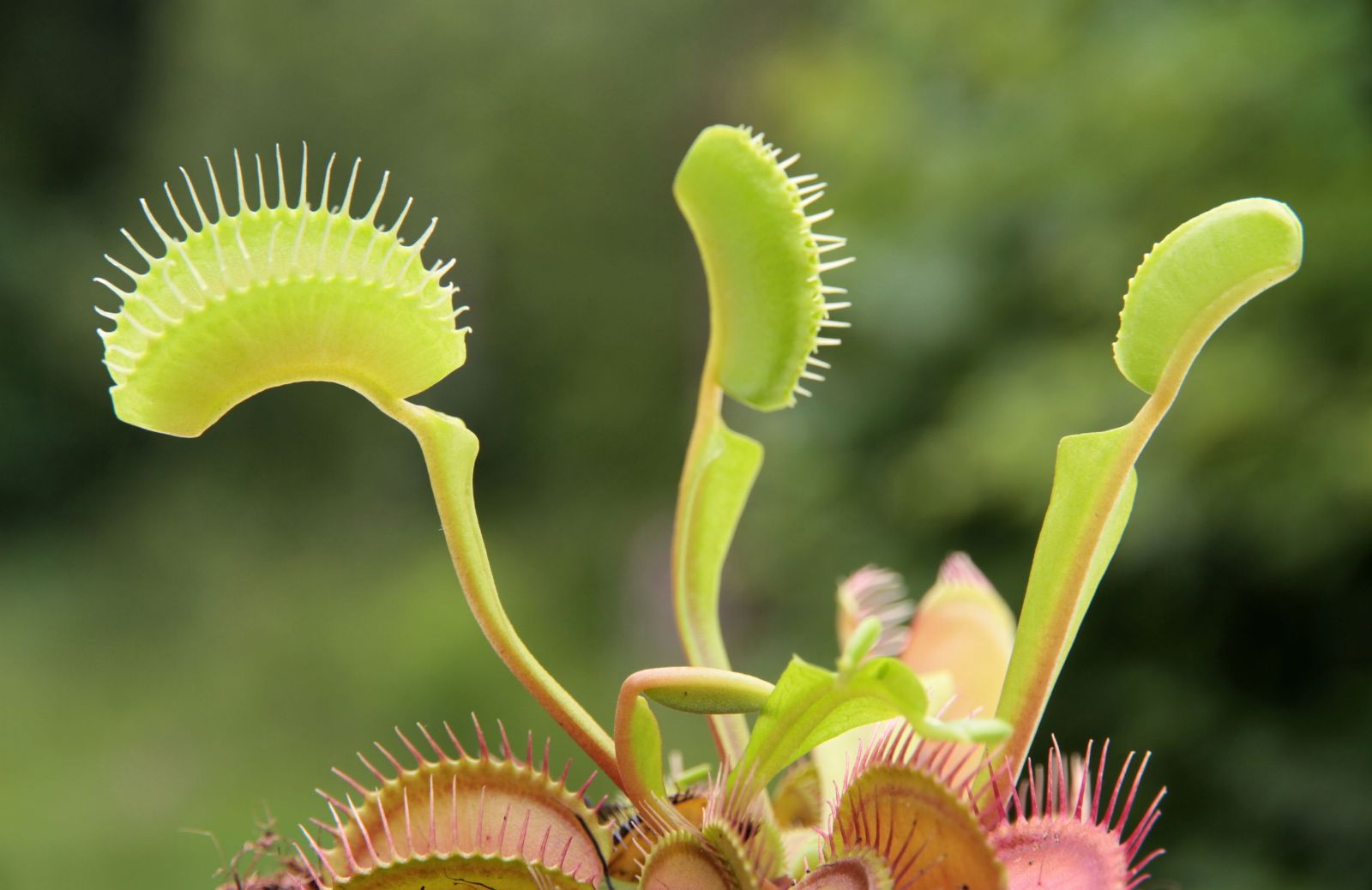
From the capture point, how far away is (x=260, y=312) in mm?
427

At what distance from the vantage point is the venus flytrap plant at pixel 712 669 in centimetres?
42

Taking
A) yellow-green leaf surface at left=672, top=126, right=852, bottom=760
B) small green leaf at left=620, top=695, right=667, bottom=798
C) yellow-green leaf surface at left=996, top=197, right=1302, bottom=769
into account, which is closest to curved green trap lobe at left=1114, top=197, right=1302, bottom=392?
yellow-green leaf surface at left=996, top=197, right=1302, bottom=769

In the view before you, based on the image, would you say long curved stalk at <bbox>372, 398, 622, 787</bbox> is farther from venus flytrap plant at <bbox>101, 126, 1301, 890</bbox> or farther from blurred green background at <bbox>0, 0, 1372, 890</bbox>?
blurred green background at <bbox>0, 0, 1372, 890</bbox>

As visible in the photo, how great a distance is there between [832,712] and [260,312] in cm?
24

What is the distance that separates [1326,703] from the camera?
66.2 inches

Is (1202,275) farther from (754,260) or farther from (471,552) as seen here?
(471,552)

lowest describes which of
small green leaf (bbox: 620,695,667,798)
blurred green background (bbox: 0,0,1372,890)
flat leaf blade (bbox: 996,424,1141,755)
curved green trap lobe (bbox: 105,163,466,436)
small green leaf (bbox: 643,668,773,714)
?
small green leaf (bbox: 620,695,667,798)

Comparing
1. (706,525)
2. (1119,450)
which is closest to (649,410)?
(706,525)

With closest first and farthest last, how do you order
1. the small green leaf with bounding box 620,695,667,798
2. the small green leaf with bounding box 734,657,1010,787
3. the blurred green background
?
the small green leaf with bounding box 734,657,1010,787 → the small green leaf with bounding box 620,695,667,798 → the blurred green background

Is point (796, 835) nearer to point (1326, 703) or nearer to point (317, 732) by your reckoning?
point (1326, 703)

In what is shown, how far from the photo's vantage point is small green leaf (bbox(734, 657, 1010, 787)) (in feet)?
1.18

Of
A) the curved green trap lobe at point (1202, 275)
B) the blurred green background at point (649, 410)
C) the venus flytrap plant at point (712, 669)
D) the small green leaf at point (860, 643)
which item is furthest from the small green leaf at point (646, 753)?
the blurred green background at point (649, 410)

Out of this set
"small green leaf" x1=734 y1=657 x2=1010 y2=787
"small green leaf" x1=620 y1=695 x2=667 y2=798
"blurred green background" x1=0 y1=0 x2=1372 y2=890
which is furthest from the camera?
"blurred green background" x1=0 y1=0 x2=1372 y2=890

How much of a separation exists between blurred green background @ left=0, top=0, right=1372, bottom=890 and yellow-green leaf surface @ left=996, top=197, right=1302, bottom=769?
4.10ft
